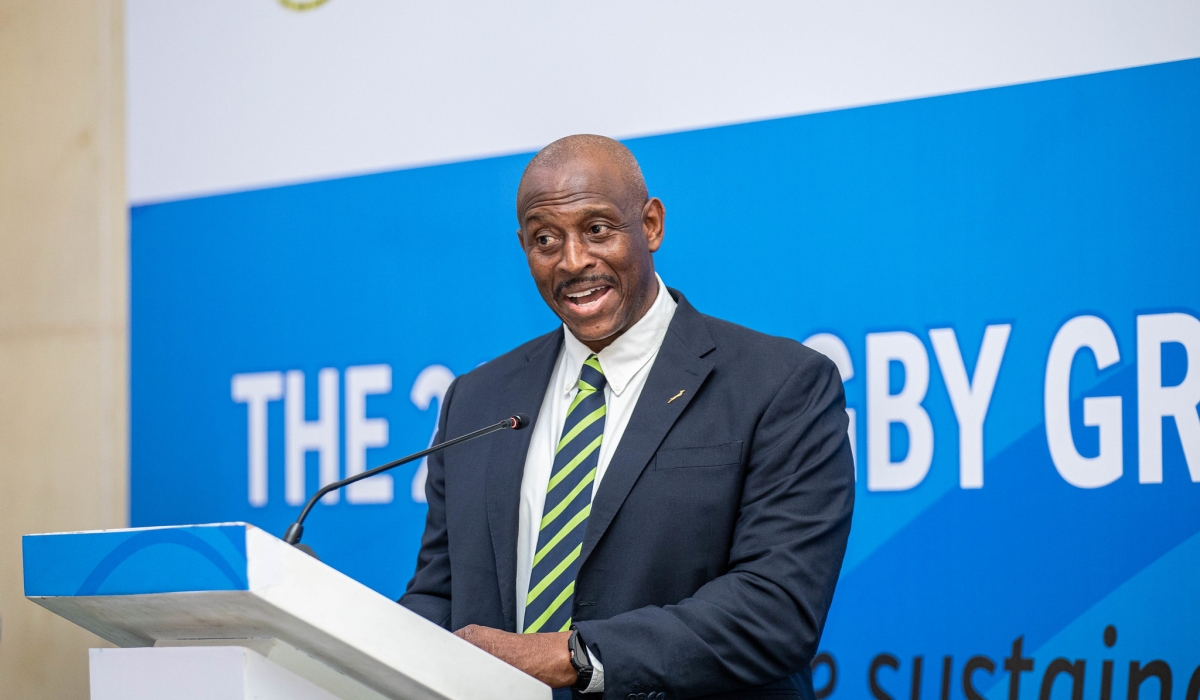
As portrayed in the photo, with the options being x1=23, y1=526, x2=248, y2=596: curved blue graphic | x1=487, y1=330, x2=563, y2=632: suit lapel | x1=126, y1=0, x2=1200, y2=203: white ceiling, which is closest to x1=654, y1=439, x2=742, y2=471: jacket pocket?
x1=487, y1=330, x2=563, y2=632: suit lapel

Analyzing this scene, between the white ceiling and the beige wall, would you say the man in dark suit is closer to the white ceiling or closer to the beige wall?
the white ceiling

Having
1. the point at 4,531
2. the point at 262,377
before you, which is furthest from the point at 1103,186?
the point at 4,531

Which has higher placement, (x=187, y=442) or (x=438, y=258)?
(x=438, y=258)

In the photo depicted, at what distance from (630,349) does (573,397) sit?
0.13 m

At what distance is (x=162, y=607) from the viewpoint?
1.13 meters

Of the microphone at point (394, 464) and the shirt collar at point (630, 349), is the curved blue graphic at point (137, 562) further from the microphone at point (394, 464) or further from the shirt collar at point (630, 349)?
the shirt collar at point (630, 349)

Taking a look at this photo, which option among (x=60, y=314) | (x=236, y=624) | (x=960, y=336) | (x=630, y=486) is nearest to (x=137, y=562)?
(x=236, y=624)

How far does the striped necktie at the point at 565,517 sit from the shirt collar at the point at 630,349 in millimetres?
39

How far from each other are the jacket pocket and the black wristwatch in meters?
0.34

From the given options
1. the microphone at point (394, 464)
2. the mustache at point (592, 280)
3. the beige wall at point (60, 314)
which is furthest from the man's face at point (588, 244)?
the beige wall at point (60, 314)

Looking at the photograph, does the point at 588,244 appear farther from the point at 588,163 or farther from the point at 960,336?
the point at 960,336

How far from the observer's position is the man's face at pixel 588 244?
6.30 ft

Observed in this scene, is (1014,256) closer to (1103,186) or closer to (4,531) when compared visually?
(1103,186)

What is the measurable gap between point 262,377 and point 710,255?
1406 millimetres
